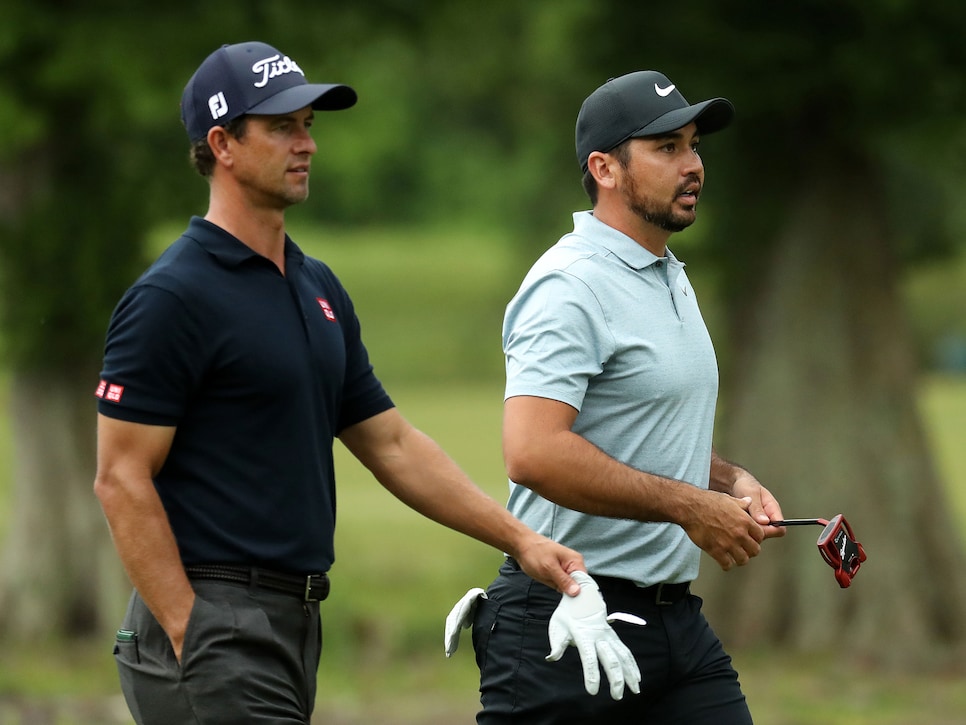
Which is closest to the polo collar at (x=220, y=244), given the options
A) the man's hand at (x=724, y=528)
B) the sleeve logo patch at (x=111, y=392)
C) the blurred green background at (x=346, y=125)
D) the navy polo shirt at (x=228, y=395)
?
the navy polo shirt at (x=228, y=395)

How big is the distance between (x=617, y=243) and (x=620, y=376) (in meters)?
0.37

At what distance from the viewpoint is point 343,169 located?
50688 millimetres

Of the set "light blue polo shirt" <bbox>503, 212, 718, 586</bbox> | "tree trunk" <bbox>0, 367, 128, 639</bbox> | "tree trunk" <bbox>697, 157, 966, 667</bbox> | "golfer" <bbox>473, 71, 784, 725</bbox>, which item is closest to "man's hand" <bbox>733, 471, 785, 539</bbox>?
"golfer" <bbox>473, 71, 784, 725</bbox>

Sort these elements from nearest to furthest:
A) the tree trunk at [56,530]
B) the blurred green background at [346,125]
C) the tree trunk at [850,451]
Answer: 1. the blurred green background at [346,125]
2. the tree trunk at [850,451]
3. the tree trunk at [56,530]

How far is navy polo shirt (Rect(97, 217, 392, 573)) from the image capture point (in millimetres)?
3586

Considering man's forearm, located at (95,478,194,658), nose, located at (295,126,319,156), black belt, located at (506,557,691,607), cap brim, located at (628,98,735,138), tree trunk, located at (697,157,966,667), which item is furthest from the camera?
tree trunk, located at (697,157,966,667)

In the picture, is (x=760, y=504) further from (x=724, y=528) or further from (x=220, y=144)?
(x=220, y=144)

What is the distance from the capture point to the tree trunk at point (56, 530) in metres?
11.0

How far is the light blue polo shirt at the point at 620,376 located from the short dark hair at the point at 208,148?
0.76 metres

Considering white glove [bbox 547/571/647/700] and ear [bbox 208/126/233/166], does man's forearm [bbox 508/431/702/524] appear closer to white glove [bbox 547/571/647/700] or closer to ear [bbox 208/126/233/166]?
white glove [bbox 547/571/647/700]

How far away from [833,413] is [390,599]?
165 inches

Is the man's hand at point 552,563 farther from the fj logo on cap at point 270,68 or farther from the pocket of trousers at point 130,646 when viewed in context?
the fj logo on cap at point 270,68

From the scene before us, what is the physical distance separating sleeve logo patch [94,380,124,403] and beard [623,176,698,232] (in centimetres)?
137

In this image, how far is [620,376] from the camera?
392 cm
